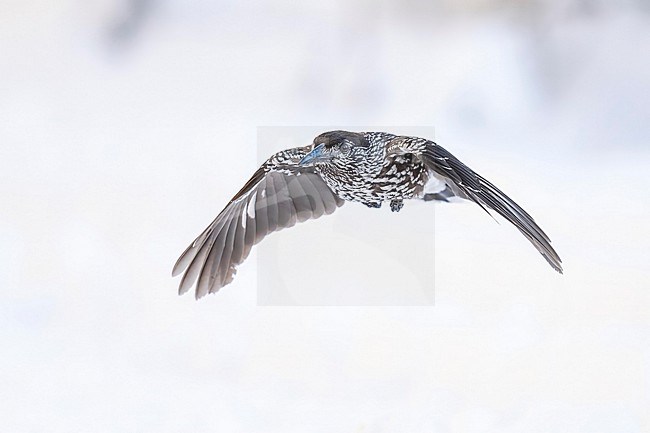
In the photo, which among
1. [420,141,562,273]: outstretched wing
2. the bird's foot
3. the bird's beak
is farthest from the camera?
the bird's foot

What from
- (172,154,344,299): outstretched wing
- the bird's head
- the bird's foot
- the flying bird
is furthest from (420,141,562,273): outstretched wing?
(172,154,344,299): outstretched wing

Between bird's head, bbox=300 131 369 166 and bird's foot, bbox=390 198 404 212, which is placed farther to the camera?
bird's foot, bbox=390 198 404 212

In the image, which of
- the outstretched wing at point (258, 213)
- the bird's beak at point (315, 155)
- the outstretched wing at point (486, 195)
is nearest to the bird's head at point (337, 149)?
the bird's beak at point (315, 155)

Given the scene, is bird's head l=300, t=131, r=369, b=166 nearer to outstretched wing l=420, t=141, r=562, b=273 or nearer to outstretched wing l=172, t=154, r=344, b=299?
outstretched wing l=420, t=141, r=562, b=273

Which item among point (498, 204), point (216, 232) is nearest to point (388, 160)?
point (498, 204)

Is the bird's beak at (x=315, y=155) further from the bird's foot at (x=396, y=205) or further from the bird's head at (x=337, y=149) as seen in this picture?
the bird's foot at (x=396, y=205)

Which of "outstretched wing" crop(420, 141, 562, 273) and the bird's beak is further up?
the bird's beak

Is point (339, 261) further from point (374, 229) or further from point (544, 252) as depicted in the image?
point (544, 252)
